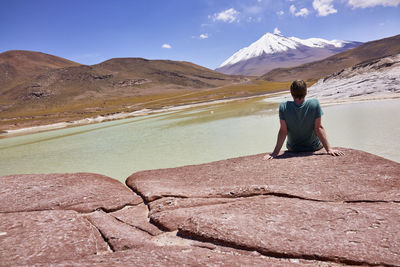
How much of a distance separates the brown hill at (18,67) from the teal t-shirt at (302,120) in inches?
6879

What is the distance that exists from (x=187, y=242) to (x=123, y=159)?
1094 cm

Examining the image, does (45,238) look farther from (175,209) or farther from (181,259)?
(181,259)

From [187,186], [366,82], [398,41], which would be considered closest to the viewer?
[187,186]

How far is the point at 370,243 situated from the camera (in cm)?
271

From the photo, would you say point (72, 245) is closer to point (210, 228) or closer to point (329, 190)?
point (210, 228)

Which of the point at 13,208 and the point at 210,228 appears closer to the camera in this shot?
the point at 210,228

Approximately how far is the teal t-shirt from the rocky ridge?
312 mm

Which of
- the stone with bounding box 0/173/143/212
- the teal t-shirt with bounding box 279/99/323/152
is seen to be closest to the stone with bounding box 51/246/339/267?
the stone with bounding box 0/173/143/212

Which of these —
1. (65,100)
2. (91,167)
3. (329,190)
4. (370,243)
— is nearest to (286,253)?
(370,243)

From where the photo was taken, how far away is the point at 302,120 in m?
5.19

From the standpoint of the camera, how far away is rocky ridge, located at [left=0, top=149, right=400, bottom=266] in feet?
9.11

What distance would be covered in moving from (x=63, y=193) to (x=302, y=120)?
16.1ft

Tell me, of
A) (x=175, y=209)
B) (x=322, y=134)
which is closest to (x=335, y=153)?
(x=322, y=134)

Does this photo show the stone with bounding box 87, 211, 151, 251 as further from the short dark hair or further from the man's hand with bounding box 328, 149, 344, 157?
the man's hand with bounding box 328, 149, 344, 157
